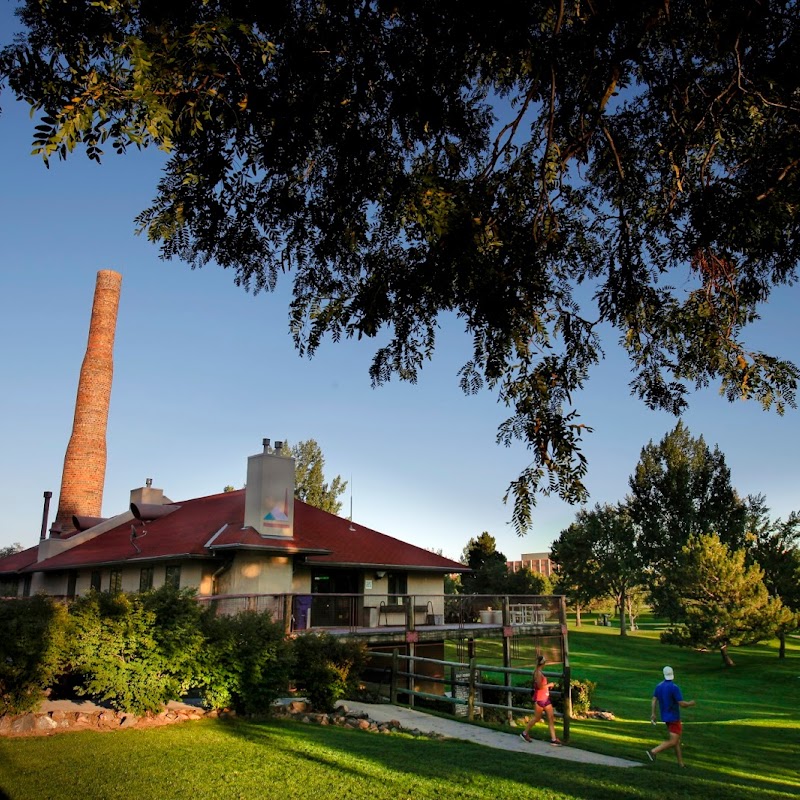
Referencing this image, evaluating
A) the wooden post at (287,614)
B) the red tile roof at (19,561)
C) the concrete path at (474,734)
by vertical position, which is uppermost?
the red tile roof at (19,561)

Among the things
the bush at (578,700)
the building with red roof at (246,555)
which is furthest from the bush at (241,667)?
the bush at (578,700)

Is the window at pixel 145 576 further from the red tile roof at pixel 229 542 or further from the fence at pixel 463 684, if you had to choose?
the fence at pixel 463 684

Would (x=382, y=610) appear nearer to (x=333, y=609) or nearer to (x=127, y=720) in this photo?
(x=333, y=609)

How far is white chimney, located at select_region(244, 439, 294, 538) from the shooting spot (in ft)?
84.5

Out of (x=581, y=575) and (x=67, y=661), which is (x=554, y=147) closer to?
(x=67, y=661)

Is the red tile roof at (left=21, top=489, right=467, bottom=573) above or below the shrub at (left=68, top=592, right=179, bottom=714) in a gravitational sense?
above

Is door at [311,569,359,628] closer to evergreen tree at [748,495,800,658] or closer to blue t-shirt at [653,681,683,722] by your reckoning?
blue t-shirt at [653,681,683,722]

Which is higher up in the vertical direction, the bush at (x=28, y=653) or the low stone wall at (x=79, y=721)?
the bush at (x=28, y=653)

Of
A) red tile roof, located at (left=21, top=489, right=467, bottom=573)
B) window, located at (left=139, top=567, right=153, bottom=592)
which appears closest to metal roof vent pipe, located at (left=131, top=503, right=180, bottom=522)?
red tile roof, located at (left=21, top=489, right=467, bottom=573)

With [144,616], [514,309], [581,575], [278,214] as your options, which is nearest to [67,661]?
[144,616]

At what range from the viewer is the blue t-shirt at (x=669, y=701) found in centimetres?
1209

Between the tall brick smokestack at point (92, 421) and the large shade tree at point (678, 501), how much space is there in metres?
43.7

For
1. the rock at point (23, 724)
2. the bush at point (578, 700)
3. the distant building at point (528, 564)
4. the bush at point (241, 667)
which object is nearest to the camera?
the rock at point (23, 724)

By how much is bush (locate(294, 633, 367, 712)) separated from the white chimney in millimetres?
8748
